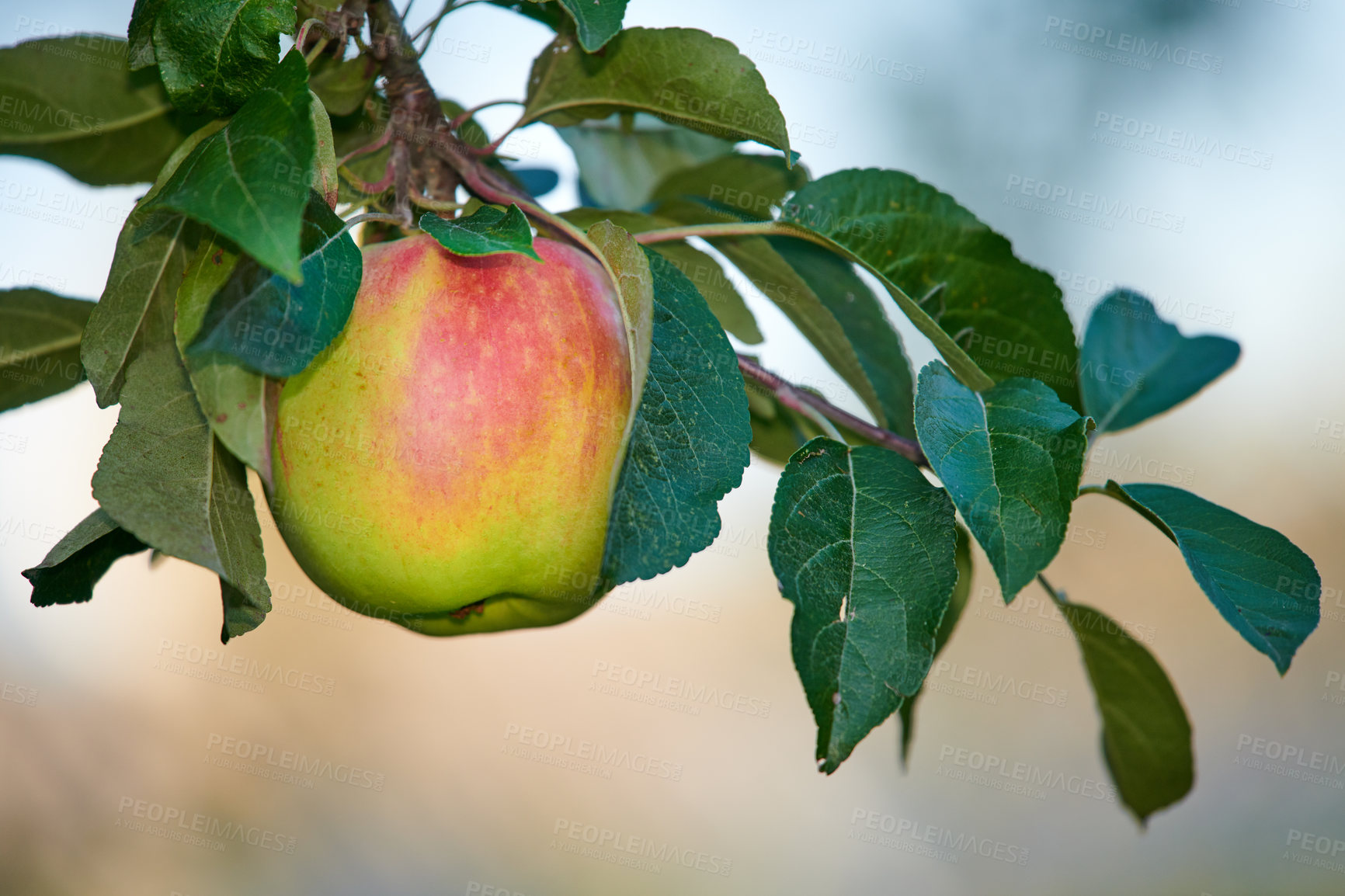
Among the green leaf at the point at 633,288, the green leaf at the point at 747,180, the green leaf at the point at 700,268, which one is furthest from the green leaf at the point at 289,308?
the green leaf at the point at 747,180

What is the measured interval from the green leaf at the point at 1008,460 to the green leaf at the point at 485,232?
244 mm

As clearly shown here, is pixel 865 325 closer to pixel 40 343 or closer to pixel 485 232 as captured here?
pixel 485 232

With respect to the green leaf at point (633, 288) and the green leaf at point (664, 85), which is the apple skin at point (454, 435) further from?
the green leaf at point (664, 85)

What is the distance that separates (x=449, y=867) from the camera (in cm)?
348

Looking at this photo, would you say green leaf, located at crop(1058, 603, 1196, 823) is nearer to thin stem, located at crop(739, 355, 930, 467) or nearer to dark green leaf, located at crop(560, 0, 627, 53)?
thin stem, located at crop(739, 355, 930, 467)

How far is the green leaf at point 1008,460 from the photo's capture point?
0.49m

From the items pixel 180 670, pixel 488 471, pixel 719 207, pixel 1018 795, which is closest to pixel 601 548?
pixel 488 471

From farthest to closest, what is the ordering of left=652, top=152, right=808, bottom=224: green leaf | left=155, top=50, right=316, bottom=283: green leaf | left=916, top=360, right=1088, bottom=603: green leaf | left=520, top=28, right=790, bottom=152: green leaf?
left=652, top=152, right=808, bottom=224: green leaf, left=520, top=28, right=790, bottom=152: green leaf, left=916, top=360, right=1088, bottom=603: green leaf, left=155, top=50, right=316, bottom=283: green leaf

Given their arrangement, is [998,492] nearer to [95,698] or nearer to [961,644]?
[95,698]

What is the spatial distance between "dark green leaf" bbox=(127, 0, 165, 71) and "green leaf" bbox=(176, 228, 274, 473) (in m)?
0.12

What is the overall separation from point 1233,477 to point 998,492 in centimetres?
408

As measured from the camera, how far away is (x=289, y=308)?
17.5 inches

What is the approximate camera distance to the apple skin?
543mm

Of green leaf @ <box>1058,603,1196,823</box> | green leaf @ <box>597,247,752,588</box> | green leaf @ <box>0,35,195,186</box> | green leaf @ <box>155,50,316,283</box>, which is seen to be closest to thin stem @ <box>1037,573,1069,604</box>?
green leaf @ <box>1058,603,1196,823</box>
